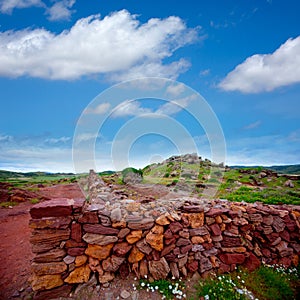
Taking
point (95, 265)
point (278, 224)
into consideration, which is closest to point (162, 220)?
point (95, 265)

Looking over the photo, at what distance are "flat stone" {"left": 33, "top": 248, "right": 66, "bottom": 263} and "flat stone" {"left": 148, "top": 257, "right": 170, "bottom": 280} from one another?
2.28 metres

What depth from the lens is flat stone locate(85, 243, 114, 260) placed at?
5656 mm

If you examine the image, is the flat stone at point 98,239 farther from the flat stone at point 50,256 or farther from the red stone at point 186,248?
the red stone at point 186,248

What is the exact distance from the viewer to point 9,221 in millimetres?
12656

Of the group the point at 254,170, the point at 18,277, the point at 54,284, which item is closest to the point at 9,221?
the point at 18,277

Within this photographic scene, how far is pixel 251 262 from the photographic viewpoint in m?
7.23

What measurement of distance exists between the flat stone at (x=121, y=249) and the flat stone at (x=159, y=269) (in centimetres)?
71

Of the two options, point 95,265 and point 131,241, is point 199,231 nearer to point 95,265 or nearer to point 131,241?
point 131,241

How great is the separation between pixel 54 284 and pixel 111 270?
138 cm

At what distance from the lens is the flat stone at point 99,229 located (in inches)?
223

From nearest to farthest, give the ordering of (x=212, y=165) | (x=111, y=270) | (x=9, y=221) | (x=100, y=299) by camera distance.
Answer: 1. (x=100, y=299)
2. (x=111, y=270)
3. (x=9, y=221)
4. (x=212, y=165)

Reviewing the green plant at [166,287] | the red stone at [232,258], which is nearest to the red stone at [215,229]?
the red stone at [232,258]

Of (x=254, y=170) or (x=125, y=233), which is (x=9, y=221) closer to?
(x=125, y=233)

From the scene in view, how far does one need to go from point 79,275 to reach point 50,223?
1498 mm
